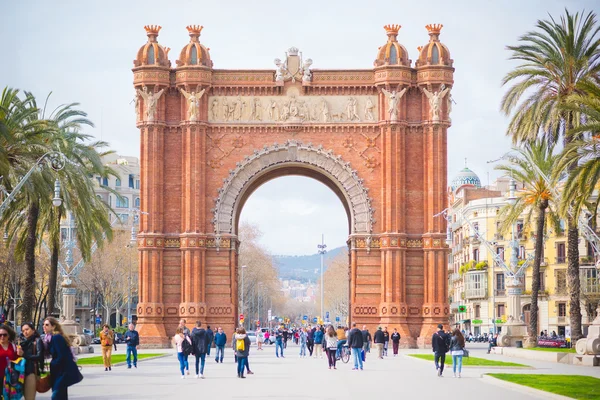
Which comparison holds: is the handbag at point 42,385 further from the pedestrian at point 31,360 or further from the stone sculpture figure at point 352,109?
the stone sculpture figure at point 352,109

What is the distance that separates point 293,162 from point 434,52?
9582 millimetres

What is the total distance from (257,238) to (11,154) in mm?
73450

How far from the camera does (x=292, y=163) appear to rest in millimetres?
58625

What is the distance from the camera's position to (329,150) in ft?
191

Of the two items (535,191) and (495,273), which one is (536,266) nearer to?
(535,191)

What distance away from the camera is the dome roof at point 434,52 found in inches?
2265

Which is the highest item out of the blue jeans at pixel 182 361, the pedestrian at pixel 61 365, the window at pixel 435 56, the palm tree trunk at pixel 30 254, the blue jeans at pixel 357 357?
the window at pixel 435 56

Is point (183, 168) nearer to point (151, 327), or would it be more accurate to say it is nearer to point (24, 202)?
point (151, 327)

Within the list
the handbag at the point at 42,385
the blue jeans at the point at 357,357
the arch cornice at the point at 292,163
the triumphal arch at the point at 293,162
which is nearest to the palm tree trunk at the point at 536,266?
the triumphal arch at the point at 293,162

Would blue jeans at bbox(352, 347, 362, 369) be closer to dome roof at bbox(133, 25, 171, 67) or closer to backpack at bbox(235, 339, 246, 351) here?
backpack at bbox(235, 339, 246, 351)

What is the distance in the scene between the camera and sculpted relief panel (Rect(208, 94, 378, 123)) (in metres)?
58.3

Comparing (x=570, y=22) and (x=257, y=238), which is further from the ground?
(x=570, y=22)

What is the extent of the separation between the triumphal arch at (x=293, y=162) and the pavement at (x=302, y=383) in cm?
1584

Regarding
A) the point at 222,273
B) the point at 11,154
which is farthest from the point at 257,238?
the point at 11,154
